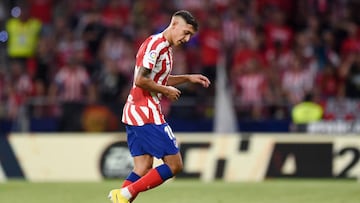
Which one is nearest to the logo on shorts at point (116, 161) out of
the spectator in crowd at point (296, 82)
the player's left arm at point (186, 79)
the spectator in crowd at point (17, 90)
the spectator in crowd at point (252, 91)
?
the spectator in crowd at point (252, 91)

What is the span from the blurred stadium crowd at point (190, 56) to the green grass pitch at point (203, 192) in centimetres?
380

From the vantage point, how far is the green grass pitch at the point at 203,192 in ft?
42.1

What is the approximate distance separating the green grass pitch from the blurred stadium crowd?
3.80 metres

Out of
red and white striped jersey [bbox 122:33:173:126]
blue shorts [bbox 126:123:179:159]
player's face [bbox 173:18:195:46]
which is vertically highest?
player's face [bbox 173:18:195:46]

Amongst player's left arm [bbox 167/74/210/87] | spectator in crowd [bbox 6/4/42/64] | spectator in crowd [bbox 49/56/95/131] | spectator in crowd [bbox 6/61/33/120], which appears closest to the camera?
player's left arm [bbox 167/74/210/87]

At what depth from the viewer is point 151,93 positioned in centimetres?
1047

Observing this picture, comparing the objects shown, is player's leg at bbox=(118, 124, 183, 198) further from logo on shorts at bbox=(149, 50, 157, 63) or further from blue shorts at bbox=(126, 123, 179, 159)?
logo on shorts at bbox=(149, 50, 157, 63)

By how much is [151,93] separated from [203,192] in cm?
394

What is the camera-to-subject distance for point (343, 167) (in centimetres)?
1684

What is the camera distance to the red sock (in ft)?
33.8

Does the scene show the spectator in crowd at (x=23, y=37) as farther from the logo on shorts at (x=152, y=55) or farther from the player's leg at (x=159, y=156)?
the logo on shorts at (x=152, y=55)

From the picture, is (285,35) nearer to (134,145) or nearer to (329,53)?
(329,53)

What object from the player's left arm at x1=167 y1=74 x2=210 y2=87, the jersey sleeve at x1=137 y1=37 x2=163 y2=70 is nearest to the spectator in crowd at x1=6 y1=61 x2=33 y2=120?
the player's left arm at x1=167 y1=74 x2=210 y2=87

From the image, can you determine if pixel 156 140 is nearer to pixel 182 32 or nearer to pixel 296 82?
pixel 182 32
